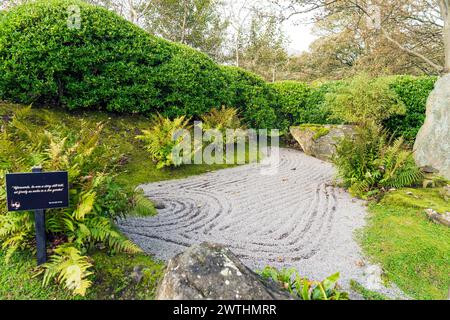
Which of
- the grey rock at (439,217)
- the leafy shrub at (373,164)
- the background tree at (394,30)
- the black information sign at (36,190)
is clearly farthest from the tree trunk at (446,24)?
the black information sign at (36,190)

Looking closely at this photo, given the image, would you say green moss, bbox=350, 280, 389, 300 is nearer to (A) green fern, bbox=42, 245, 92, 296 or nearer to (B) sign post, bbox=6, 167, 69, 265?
(A) green fern, bbox=42, 245, 92, 296

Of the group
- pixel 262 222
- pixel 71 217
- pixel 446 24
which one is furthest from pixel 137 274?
pixel 446 24

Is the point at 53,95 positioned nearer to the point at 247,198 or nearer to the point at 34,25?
the point at 34,25

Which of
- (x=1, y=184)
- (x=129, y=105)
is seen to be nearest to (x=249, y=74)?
(x=129, y=105)

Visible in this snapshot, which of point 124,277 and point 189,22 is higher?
point 189,22

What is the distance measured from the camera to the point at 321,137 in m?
9.48

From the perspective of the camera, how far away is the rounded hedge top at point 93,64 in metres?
6.08

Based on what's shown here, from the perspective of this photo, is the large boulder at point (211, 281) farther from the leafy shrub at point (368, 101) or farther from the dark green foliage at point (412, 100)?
the dark green foliage at point (412, 100)

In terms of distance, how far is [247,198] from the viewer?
17.9 feet

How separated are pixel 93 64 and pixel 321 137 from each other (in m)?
6.89

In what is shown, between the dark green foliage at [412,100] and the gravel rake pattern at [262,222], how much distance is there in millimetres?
5431

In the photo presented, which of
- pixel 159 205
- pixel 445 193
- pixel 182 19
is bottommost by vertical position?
pixel 159 205

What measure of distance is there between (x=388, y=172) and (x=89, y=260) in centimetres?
513

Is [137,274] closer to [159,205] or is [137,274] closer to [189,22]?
[159,205]
